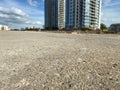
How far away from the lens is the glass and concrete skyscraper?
3083 inches

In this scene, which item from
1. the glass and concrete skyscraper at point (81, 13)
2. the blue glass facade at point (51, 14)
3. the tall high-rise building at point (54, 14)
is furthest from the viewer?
the blue glass facade at point (51, 14)

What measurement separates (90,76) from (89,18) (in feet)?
268

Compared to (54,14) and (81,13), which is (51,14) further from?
(81,13)

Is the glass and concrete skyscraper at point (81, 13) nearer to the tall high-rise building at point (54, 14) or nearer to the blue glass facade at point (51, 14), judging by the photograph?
the tall high-rise building at point (54, 14)

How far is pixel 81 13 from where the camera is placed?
7956 cm

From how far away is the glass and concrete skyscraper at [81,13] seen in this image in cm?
7831

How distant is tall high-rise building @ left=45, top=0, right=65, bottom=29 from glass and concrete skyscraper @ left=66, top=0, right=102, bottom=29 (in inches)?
590

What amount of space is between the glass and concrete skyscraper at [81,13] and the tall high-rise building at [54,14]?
14982 mm

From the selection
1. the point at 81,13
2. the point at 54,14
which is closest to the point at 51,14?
the point at 54,14

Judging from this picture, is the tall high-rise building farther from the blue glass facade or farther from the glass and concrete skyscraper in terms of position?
the glass and concrete skyscraper

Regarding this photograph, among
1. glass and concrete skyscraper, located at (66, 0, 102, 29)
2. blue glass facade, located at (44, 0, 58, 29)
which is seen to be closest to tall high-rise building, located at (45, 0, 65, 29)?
blue glass facade, located at (44, 0, 58, 29)

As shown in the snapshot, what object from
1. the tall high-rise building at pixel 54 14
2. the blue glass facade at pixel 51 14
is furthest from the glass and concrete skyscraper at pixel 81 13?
the blue glass facade at pixel 51 14

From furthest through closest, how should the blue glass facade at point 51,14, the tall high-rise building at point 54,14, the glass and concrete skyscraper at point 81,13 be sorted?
the blue glass facade at point 51,14
the tall high-rise building at point 54,14
the glass and concrete skyscraper at point 81,13

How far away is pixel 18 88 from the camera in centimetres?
246
